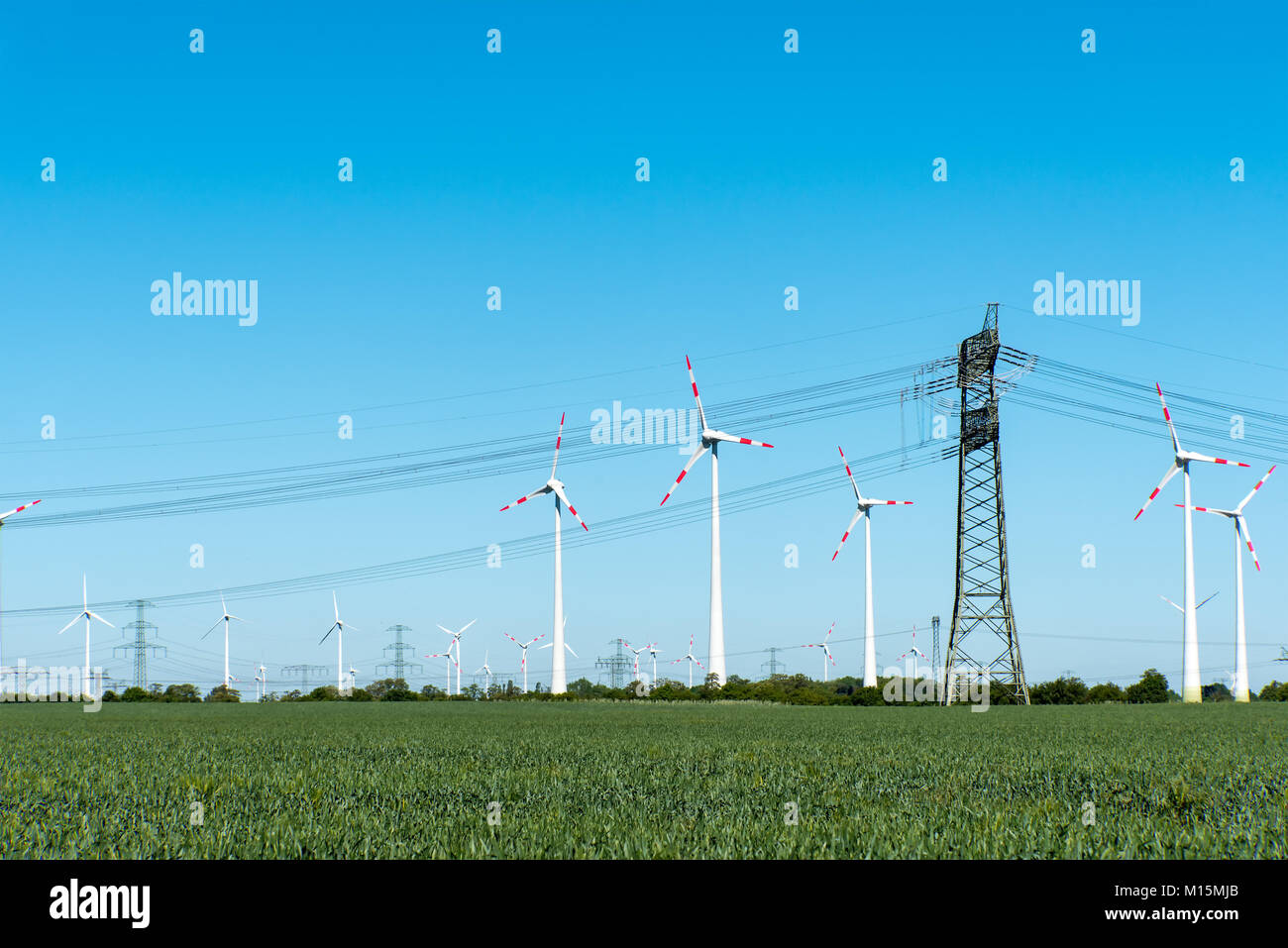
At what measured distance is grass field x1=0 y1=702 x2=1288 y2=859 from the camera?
1174 centimetres

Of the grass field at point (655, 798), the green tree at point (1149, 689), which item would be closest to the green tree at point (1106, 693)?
the green tree at point (1149, 689)

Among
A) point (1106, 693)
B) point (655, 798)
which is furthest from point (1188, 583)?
point (655, 798)

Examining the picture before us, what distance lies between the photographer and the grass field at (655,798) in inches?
462

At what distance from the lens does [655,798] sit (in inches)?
632

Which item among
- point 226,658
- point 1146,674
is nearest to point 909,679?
point 1146,674

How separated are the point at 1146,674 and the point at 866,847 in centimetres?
10688

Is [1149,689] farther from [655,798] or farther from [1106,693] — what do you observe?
[655,798]

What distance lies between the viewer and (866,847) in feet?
37.2

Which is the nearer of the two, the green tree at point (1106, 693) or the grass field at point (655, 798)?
the grass field at point (655, 798)

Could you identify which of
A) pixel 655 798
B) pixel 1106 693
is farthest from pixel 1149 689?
pixel 655 798

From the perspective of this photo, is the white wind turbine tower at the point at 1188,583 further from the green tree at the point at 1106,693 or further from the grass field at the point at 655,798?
the grass field at the point at 655,798

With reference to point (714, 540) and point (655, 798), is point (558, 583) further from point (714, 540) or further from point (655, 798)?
point (655, 798)

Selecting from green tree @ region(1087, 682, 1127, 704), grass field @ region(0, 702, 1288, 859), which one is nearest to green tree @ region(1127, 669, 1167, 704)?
green tree @ region(1087, 682, 1127, 704)

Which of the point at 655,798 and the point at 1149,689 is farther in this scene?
the point at 1149,689
